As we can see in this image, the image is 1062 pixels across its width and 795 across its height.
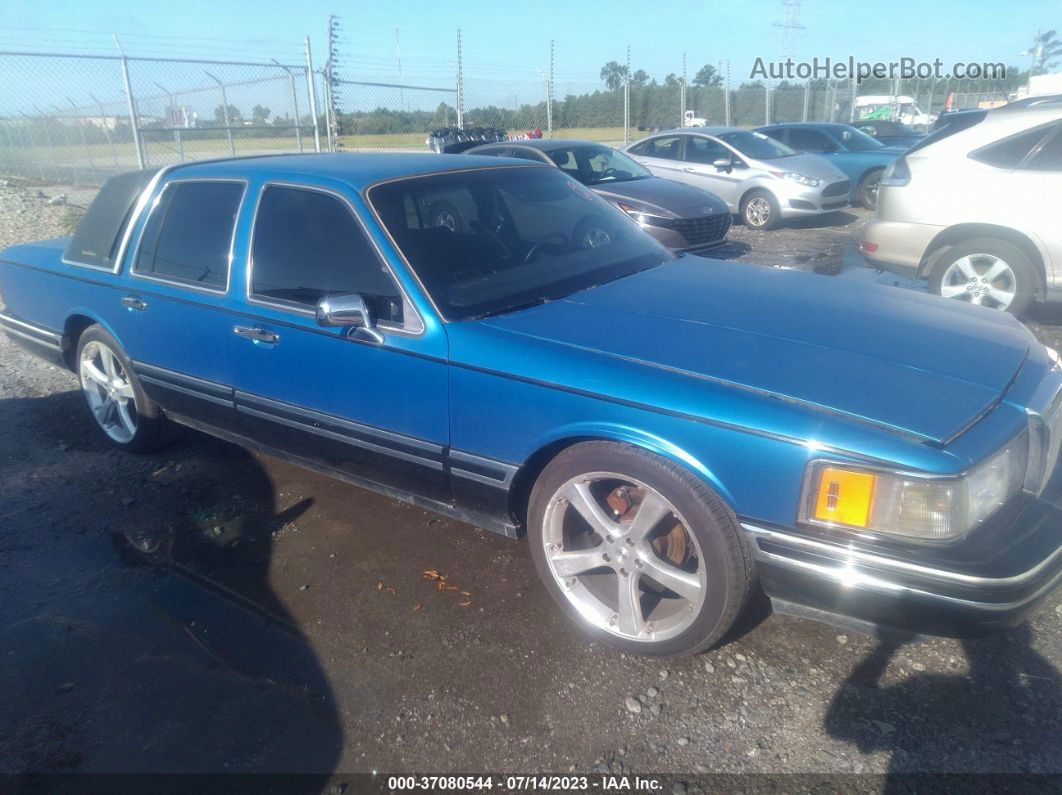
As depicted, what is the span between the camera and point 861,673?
104 inches

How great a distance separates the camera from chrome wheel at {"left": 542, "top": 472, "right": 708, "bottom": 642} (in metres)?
2.60

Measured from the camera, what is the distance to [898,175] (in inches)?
253

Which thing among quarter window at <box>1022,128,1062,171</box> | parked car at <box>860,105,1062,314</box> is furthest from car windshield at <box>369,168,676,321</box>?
quarter window at <box>1022,128,1062,171</box>

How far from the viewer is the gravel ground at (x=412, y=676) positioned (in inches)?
93.2

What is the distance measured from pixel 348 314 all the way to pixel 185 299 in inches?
49.1

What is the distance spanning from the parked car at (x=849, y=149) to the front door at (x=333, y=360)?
35.8 ft

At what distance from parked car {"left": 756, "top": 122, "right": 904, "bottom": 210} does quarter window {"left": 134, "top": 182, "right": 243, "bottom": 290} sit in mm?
10851

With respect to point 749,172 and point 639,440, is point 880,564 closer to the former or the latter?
point 639,440

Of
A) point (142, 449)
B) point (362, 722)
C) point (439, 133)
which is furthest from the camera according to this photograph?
point (439, 133)

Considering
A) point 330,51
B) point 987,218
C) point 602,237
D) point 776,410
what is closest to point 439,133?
point 330,51

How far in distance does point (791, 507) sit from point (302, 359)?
2055 mm

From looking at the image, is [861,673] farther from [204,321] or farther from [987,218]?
[987,218]

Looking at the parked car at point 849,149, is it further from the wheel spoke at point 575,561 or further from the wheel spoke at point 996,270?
the wheel spoke at point 575,561

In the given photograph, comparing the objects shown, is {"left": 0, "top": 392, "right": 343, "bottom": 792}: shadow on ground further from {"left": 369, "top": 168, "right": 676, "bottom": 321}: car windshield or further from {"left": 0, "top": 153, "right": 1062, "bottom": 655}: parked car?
{"left": 369, "top": 168, "right": 676, "bottom": 321}: car windshield
